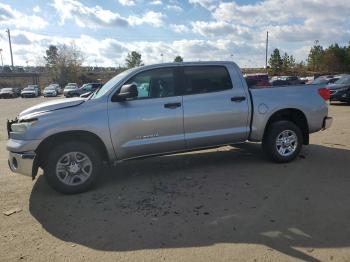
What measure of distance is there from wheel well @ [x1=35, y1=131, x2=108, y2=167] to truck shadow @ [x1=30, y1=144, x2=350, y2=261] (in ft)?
2.01

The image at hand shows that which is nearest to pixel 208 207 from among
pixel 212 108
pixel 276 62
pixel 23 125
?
pixel 212 108

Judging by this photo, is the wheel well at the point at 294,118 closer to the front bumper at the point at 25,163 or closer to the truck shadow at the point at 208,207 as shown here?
the truck shadow at the point at 208,207

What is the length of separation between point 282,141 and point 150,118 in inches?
102

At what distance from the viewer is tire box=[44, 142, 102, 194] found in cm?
564

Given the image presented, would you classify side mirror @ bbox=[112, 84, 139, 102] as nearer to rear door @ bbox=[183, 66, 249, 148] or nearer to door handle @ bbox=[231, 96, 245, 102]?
rear door @ bbox=[183, 66, 249, 148]

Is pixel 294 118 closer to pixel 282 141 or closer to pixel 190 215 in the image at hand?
pixel 282 141

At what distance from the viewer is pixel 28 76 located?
91125 millimetres

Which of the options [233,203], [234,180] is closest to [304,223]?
[233,203]

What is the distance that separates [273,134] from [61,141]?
3.66 m

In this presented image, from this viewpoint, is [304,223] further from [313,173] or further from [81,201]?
[81,201]

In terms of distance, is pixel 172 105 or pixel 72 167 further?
pixel 172 105

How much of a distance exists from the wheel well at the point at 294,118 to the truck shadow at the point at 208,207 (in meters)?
0.57

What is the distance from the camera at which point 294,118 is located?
7379 millimetres

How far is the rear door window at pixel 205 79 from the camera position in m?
6.48
